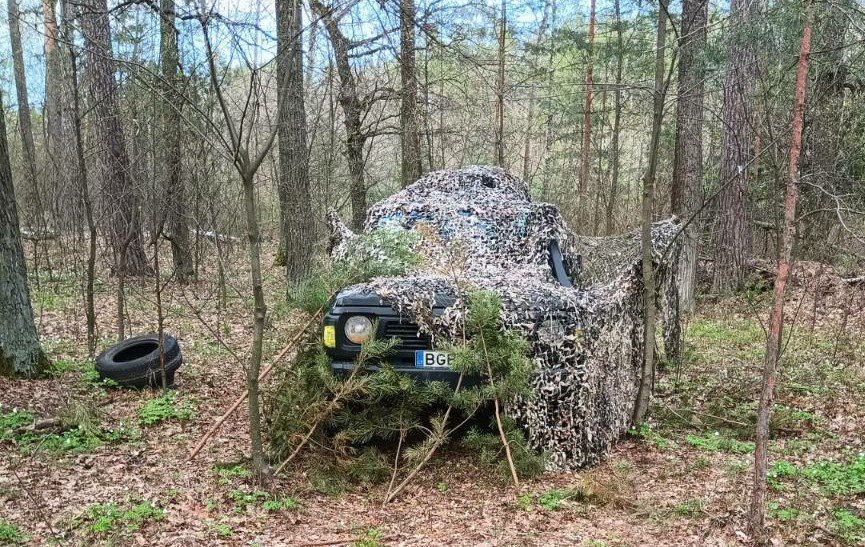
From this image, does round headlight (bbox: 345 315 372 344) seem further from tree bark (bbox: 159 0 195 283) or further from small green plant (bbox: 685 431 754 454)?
small green plant (bbox: 685 431 754 454)

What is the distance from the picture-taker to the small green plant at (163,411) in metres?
5.61

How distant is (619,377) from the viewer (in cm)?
563

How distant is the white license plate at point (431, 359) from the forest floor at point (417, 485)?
0.84 metres

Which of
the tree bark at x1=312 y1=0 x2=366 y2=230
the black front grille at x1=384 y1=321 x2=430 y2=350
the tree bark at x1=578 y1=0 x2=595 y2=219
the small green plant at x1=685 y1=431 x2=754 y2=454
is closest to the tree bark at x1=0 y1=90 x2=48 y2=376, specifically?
the black front grille at x1=384 y1=321 x2=430 y2=350

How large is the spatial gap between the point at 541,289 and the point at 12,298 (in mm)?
4881

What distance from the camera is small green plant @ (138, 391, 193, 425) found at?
5.61 m

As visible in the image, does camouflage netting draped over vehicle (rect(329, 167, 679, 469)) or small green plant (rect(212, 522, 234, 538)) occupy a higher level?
camouflage netting draped over vehicle (rect(329, 167, 679, 469))

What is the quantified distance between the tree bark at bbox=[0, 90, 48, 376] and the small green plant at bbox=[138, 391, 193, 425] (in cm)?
126

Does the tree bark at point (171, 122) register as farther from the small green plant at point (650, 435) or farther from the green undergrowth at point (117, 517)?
the small green plant at point (650, 435)

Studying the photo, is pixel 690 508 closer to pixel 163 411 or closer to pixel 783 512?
pixel 783 512

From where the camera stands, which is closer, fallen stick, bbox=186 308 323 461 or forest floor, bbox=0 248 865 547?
forest floor, bbox=0 248 865 547

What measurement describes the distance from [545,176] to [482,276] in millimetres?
14664

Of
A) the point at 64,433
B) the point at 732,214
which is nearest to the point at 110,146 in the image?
the point at 64,433

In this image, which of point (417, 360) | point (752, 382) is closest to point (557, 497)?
point (417, 360)
